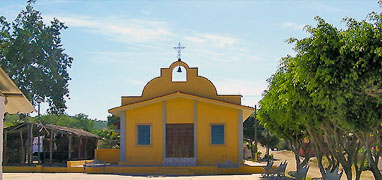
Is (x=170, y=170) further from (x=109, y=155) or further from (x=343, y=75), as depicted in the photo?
(x=343, y=75)

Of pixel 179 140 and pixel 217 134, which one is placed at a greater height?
pixel 217 134

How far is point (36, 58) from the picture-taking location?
44.6m

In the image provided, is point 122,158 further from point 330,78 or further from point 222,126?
point 330,78

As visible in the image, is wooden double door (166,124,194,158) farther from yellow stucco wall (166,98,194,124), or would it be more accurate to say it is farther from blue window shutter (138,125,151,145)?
blue window shutter (138,125,151,145)

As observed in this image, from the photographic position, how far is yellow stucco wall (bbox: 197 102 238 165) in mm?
28766

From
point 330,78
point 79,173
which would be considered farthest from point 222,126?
point 330,78

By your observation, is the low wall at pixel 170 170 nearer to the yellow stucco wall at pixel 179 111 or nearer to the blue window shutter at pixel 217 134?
the blue window shutter at pixel 217 134

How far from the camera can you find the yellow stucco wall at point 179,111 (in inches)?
1150

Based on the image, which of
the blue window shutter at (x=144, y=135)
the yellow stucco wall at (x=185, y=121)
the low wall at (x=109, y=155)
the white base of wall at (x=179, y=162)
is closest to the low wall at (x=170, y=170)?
the white base of wall at (x=179, y=162)

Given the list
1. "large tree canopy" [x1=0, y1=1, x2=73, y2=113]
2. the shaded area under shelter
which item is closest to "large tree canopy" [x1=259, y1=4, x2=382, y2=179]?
the shaded area under shelter

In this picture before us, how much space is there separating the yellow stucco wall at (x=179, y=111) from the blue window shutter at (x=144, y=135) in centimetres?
137

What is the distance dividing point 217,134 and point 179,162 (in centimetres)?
282

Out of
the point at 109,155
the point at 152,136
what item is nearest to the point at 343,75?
the point at 152,136

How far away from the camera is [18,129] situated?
30.1 meters
